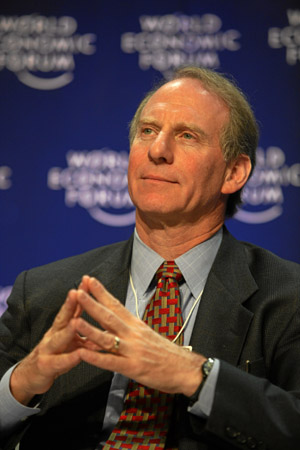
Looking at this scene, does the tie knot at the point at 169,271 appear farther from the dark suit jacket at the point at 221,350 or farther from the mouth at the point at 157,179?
the mouth at the point at 157,179

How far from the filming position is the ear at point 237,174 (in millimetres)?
2412

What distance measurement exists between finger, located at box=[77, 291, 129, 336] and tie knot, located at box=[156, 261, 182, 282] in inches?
22.0

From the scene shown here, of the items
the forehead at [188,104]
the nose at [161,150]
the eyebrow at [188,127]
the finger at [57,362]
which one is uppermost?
the forehead at [188,104]

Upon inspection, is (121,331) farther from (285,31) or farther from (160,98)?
(285,31)

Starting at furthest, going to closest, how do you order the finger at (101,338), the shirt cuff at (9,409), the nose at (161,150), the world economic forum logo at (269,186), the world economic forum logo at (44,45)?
the world economic forum logo at (44,45)
the world economic forum logo at (269,186)
the nose at (161,150)
the shirt cuff at (9,409)
the finger at (101,338)

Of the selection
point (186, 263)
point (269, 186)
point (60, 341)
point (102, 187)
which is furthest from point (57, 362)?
point (269, 186)

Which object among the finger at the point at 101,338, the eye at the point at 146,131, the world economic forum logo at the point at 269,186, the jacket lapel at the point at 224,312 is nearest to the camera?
the finger at the point at 101,338

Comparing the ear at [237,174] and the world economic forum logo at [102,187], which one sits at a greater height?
the ear at [237,174]

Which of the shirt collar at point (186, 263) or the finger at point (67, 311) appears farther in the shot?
the shirt collar at point (186, 263)

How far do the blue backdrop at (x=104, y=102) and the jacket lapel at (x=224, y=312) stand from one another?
1.24 m

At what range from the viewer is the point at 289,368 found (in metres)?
1.97

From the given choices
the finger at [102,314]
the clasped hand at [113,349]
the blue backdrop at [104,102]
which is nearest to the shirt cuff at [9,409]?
the clasped hand at [113,349]

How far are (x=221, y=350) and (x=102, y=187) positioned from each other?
1642mm

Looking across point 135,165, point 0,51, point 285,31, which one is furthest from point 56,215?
→ point 285,31
